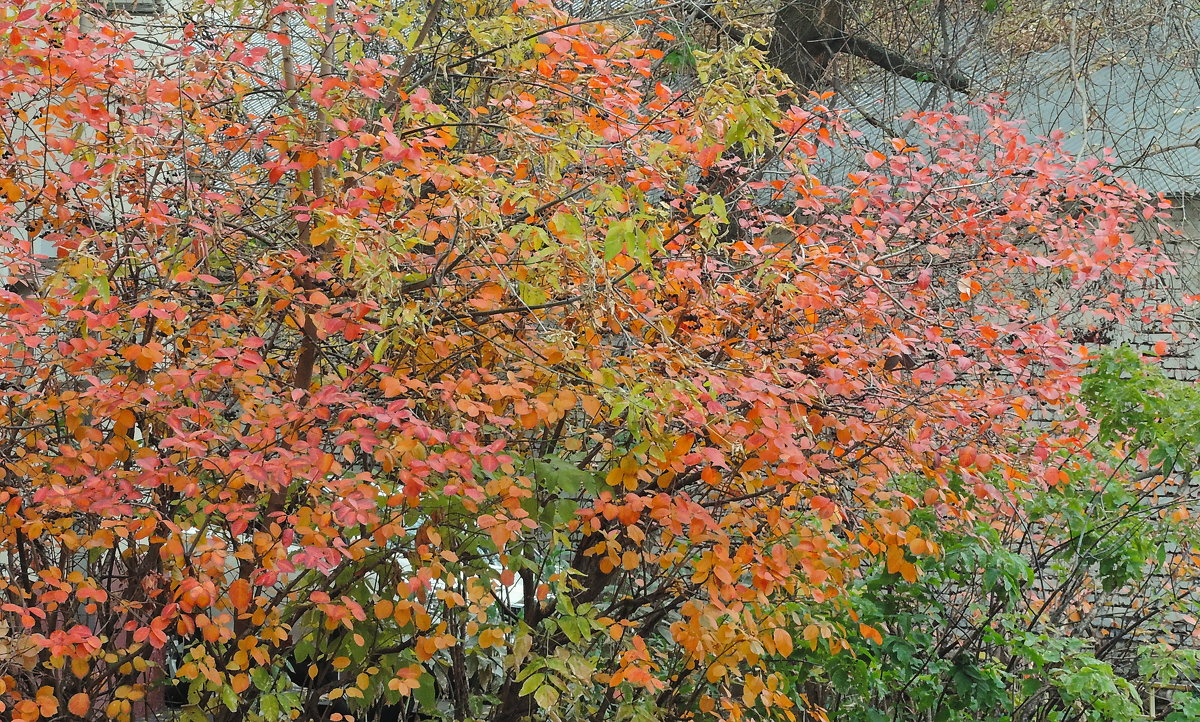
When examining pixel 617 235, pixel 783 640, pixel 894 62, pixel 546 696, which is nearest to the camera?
pixel 617 235

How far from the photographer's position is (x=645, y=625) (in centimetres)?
368

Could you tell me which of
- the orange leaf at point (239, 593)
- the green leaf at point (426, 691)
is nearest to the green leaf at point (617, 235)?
the orange leaf at point (239, 593)

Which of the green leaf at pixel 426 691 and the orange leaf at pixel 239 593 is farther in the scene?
the green leaf at pixel 426 691

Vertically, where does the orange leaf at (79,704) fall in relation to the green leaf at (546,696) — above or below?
below

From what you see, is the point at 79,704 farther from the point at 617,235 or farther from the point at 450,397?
the point at 617,235

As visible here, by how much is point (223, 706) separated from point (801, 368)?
6.74ft

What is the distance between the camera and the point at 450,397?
2.71m

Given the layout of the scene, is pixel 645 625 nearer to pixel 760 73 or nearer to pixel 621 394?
pixel 621 394

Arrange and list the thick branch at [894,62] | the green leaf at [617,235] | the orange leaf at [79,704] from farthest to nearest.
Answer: the thick branch at [894,62] → the orange leaf at [79,704] → the green leaf at [617,235]

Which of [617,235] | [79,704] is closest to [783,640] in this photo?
[617,235]

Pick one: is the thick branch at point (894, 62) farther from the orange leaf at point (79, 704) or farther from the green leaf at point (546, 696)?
the orange leaf at point (79, 704)

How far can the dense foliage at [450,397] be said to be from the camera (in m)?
2.59

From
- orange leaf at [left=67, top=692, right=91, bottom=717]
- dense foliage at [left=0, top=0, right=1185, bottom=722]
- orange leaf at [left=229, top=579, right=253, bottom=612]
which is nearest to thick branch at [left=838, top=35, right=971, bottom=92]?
dense foliage at [left=0, top=0, right=1185, bottom=722]

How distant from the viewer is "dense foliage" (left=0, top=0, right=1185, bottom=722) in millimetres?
2592
